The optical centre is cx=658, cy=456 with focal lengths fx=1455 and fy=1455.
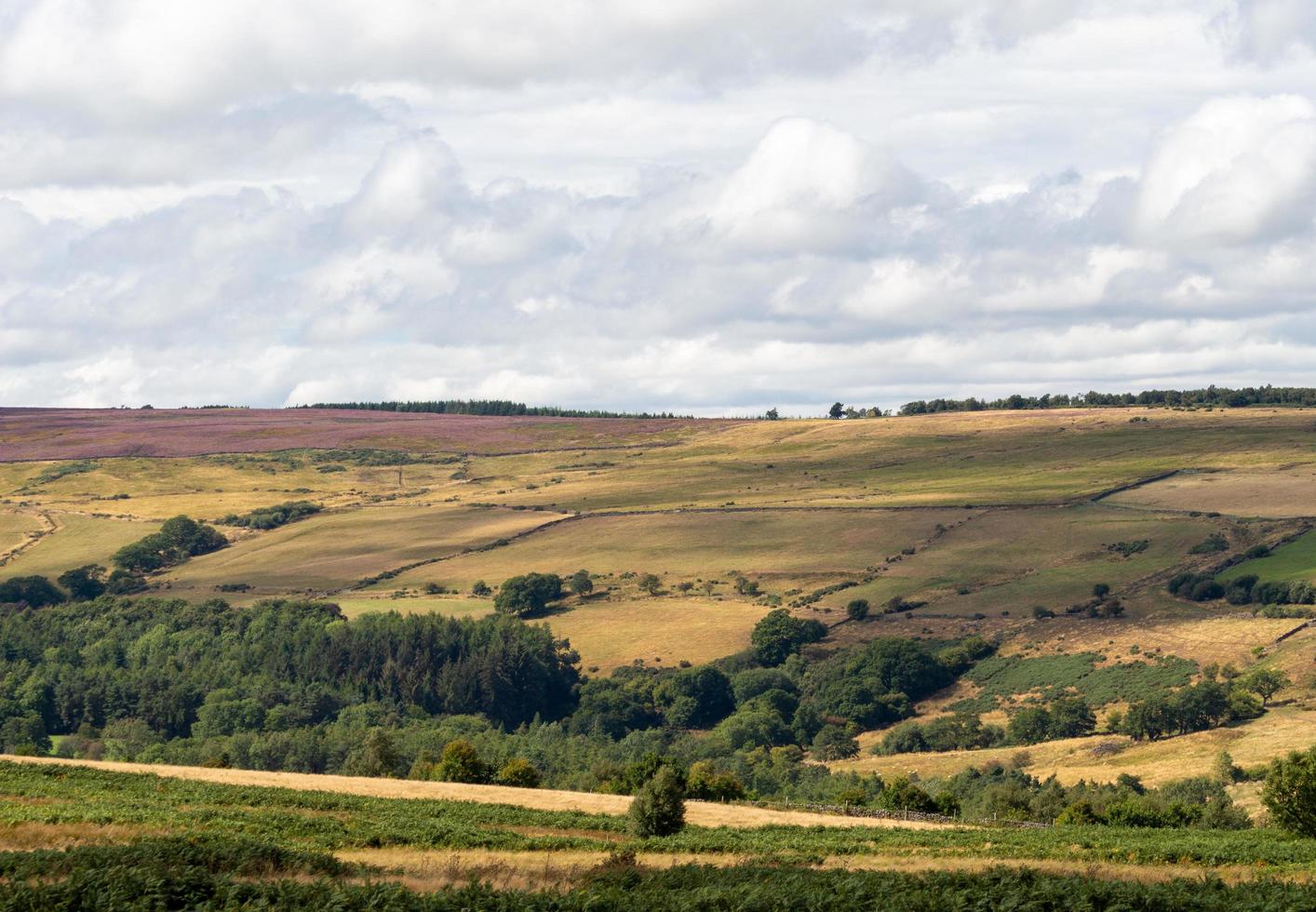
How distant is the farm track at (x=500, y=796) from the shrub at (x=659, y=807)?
23.2 ft

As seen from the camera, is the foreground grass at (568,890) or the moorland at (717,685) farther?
the moorland at (717,685)

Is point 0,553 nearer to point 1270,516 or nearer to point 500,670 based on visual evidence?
point 500,670

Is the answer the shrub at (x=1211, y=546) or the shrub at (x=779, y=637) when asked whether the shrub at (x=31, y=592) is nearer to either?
the shrub at (x=779, y=637)

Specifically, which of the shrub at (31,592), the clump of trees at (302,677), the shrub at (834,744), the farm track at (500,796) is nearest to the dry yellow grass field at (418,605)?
the clump of trees at (302,677)

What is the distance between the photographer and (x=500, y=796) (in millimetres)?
72312

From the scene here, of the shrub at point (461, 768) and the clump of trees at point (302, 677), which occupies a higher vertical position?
the shrub at point (461, 768)

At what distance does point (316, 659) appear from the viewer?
16638 cm

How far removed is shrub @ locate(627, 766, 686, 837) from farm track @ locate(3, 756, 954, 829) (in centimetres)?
706

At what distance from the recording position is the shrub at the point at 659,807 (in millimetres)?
54000

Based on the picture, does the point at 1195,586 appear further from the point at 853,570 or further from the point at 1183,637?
the point at 853,570

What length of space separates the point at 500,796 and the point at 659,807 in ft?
66.2

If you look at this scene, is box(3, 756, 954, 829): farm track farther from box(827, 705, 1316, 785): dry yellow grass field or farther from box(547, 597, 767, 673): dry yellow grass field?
box(547, 597, 767, 673): dry yellow grass field

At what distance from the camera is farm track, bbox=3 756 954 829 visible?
6488 cm

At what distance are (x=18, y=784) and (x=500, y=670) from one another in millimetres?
102202
